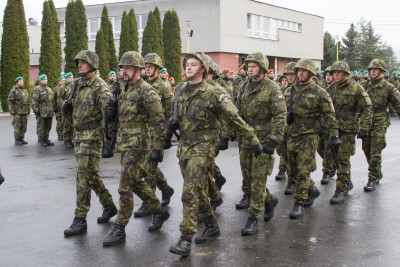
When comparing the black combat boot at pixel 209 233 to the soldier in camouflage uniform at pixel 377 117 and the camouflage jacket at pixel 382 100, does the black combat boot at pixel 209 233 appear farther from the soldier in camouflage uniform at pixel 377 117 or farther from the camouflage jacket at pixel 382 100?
the camouflage jacket at pixel 382 100

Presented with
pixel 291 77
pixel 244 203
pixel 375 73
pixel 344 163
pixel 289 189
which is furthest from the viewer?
pixel 291 77

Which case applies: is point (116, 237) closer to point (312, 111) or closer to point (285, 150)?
point (312, 111)

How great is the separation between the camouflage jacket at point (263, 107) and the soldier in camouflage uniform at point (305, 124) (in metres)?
0.83

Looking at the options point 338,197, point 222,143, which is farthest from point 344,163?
point 222,143

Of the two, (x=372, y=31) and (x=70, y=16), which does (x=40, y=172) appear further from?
(x=372, y=31)

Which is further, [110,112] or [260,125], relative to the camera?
[260,125]

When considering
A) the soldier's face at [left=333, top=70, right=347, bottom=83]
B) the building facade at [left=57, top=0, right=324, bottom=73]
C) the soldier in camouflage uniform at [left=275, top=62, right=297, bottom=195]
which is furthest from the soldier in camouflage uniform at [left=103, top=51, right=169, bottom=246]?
the building facade at [left=57, top=0, right=324, bottom=73]

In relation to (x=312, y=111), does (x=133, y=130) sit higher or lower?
lower

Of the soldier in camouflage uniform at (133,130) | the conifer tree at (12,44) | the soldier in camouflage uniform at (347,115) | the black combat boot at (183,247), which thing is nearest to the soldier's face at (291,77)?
the soldier in camouflage uniform at (347,115)

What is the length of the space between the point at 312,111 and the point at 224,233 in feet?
6.99

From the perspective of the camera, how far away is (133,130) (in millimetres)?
6500

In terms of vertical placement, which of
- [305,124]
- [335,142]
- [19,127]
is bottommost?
[19,127]

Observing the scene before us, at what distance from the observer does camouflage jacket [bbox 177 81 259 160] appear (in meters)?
6.09

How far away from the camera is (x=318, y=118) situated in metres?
7.91
